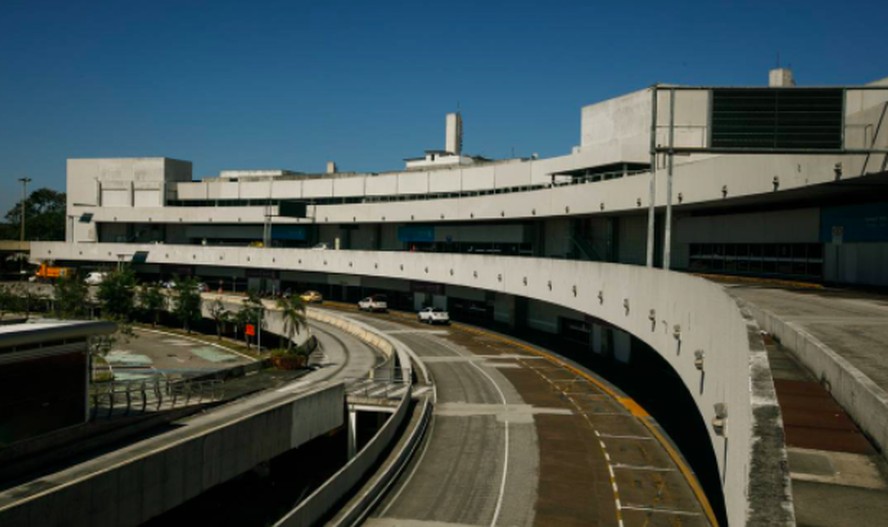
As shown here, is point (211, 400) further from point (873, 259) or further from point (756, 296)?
point (873, 259)

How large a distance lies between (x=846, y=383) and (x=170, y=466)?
1844cm

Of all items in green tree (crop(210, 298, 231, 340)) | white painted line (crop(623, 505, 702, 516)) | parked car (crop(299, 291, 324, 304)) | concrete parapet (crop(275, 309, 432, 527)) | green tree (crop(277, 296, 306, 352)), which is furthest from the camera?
parked car (crop(299, 291, 324, 304))

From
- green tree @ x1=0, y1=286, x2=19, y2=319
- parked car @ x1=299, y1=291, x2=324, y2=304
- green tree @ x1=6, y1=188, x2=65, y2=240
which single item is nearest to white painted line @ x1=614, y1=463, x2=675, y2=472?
parked car @ x1=299, y1=291, x2=324, y2=304

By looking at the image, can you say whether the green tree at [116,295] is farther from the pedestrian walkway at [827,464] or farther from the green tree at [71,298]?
the pedestrian walkway at [827,464]

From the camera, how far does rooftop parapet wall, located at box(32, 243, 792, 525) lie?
372 inches

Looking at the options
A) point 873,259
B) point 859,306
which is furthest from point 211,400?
point 873,259

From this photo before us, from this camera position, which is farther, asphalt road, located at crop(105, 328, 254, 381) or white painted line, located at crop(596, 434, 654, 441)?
asphalt road, located at crop(105, 328, 254, 381)

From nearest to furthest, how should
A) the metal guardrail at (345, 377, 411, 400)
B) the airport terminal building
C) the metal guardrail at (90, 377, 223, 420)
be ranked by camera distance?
the airport terminal building, the metal guardrail at (90, 377, 223, 420), the metal guardrail at (345, 377, 411, 400)

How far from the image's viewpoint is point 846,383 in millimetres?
11742

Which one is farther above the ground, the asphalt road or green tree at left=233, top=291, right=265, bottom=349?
green tree at left=233, top=291, right=265, bottom=349

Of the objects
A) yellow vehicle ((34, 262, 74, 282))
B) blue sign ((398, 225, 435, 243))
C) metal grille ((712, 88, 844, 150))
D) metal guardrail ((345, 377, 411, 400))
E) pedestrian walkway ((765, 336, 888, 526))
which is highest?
metal grille ((712, 88, 844, 150))

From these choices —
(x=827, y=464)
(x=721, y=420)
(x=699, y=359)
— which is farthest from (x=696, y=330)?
(x=827, y=464)

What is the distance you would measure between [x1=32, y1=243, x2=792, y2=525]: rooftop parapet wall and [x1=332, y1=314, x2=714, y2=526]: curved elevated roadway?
163 inches

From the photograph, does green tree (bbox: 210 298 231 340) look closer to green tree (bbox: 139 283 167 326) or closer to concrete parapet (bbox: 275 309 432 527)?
green tree (bbox: 139 283 167 326)
